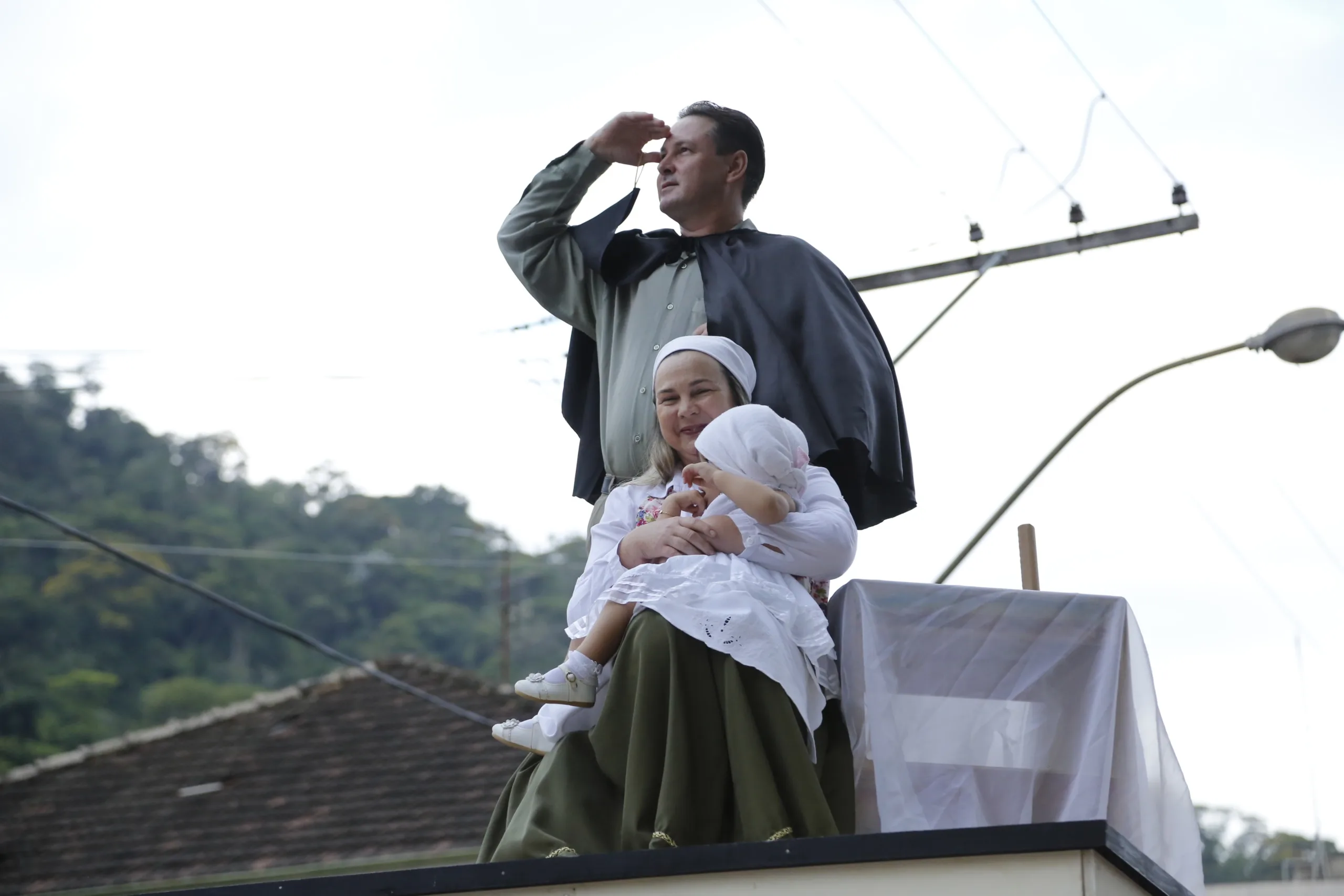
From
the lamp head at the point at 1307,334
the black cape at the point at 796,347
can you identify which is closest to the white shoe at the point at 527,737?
the black cape at the point at 796,347

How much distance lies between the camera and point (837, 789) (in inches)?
144

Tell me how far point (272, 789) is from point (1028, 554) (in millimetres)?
11861

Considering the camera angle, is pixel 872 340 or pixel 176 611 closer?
pixel 872 340

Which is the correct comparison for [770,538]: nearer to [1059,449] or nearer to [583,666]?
[583,666]

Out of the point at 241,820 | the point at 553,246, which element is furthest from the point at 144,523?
the point at 553,246

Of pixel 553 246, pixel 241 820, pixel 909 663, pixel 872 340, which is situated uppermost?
pixel 553 246

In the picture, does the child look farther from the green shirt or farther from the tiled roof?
the tiled roof

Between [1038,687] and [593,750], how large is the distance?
1.04m

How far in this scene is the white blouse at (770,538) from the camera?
369 cm

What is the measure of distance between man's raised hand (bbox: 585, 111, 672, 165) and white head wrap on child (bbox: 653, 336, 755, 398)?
651 millimetres

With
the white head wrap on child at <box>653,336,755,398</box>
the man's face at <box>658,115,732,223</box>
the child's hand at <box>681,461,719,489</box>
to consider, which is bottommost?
the child's hand at <box>681,461,719,489</box>

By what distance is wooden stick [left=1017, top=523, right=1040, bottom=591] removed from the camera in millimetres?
4426

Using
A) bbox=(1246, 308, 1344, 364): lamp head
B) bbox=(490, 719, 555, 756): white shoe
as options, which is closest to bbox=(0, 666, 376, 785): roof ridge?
bbox=(1246, 308, 1344, 364): lamp head

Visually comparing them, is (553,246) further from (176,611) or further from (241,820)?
(176,611)
